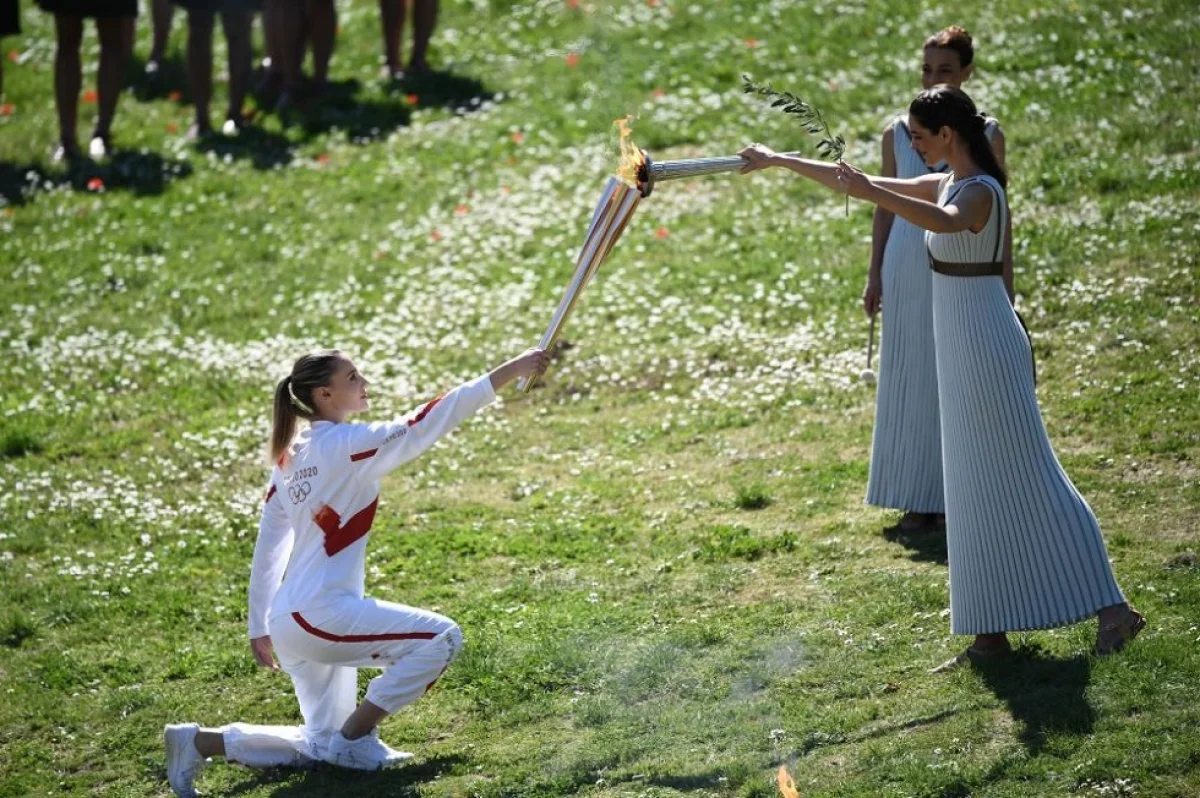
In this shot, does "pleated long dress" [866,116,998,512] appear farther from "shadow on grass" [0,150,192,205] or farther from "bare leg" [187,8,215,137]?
"bare leg" [187,8,215,137]

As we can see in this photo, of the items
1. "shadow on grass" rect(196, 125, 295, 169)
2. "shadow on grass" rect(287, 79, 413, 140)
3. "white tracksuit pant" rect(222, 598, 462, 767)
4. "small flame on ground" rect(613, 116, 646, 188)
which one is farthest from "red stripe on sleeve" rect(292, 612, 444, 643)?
"shadow on grass" rect(287, 79, 413, 140)

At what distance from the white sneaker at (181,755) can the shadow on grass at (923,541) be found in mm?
4061

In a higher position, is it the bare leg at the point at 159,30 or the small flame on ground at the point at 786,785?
the bare leg at the point at 159,30

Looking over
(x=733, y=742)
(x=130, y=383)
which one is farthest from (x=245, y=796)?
(x=130, y=383)

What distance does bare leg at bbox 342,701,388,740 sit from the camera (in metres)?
6.79

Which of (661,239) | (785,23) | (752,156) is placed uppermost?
(785,23)

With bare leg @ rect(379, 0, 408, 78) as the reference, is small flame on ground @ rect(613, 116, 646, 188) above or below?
below

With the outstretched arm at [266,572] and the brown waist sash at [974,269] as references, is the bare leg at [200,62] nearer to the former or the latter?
the outstretched arm at [266,572]

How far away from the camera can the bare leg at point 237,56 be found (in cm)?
1691

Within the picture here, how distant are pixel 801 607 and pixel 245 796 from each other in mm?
3007

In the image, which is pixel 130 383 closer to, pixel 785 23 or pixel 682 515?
pixel 682 515

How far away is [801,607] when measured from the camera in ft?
26.4

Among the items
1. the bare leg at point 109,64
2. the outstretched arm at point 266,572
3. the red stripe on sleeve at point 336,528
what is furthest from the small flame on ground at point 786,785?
the bare leg at point 109,64

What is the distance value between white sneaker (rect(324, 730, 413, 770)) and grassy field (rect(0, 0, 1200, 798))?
0.34ft
